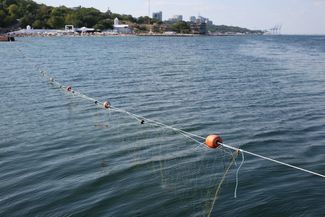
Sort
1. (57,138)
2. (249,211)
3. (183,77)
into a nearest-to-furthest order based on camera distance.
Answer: (249,211) → (57,138) → (183,77)

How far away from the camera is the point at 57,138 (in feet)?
79.6

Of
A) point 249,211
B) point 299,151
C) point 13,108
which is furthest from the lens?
point 13,108

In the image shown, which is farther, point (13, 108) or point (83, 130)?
point (13, 108)

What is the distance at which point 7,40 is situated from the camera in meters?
166

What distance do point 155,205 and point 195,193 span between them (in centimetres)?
202

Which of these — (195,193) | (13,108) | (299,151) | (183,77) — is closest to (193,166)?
(195,193)

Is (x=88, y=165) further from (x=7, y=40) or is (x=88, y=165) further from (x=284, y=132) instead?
(x=7, y=40)

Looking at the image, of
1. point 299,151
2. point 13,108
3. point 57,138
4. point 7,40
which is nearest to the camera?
point 299,151

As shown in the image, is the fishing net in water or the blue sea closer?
the fishing net in water

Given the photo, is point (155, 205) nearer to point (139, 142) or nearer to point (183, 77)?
point (139, 142)

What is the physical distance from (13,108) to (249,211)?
23057 millimetres

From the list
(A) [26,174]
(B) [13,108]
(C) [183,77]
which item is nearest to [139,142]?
(A) [26,174]

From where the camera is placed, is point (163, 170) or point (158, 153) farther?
point (158, 153)

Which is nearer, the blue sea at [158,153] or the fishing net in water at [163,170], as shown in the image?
the fishing net in water at [163,170]
